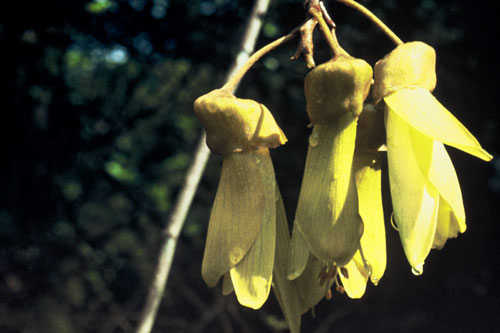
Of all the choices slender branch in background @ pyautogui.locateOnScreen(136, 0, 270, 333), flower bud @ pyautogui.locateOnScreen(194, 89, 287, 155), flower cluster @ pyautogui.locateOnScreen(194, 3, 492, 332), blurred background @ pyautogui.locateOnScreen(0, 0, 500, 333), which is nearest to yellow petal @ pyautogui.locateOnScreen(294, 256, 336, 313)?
flower cluster @ pyautogui.locateOnScreen(194, 3, 492, 332)

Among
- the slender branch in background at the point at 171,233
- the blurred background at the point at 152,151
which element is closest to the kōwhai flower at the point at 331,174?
the slender branch in background at the point at 171,233

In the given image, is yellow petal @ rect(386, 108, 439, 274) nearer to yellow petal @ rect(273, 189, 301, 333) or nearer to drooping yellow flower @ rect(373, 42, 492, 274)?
drooping yellow flower @ rect(373, 42, 492, 274)

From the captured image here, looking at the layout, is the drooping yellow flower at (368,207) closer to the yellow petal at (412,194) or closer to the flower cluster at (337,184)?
the flower cluster at (337,184)

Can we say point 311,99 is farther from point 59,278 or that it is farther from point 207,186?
point 59,278

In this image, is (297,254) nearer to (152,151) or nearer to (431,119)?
(431,119)

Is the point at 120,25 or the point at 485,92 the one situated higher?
the point at 120,25

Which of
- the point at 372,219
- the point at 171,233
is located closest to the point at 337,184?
the point at 372,219

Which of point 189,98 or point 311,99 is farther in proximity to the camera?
point 189,98

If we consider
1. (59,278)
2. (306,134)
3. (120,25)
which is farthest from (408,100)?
(59,278)
